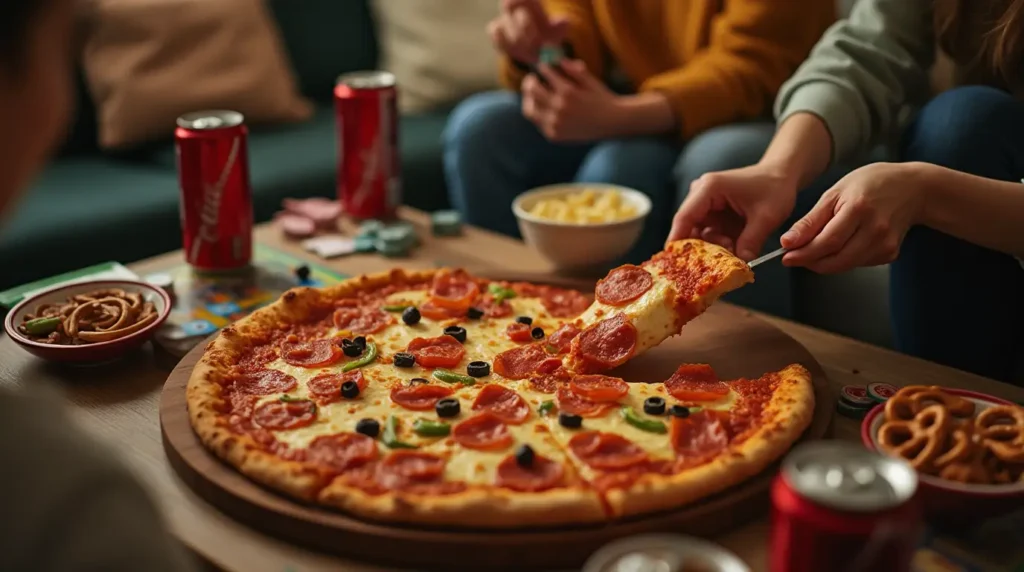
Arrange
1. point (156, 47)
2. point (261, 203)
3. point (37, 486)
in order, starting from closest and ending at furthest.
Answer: point (37, 486)
point (261, 203)
point (156, 47)

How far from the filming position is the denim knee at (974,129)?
1.84 m

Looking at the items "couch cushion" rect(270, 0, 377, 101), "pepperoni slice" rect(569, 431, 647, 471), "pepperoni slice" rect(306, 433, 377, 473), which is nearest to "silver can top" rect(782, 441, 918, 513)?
"pepperoni slice" rect(569, 431, 647, 471)

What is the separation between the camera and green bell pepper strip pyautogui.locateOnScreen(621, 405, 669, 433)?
4.53ft

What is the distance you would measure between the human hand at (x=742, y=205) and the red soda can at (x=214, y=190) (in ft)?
2.92

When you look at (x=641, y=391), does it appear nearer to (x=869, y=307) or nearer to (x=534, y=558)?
(x=534, y=558)

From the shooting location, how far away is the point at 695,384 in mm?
1534

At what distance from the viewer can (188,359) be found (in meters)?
1.63

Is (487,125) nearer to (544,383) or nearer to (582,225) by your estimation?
(582,225)

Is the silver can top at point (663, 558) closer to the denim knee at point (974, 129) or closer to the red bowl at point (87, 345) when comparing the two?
the red bowl at point (87, 345)

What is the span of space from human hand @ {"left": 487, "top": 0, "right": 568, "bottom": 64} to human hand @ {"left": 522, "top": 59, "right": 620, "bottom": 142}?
0.27 feet

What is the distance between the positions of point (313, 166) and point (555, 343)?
1851 millimetres

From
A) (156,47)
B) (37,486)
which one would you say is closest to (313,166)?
(156,47)

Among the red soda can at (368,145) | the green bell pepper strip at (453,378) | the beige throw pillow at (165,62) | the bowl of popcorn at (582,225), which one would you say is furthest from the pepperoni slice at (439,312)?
the beige throw pillow at (165,62)

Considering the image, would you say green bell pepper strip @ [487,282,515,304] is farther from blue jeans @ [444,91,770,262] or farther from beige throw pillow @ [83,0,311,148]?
beige throw pillow @ [83,0,311,148]
